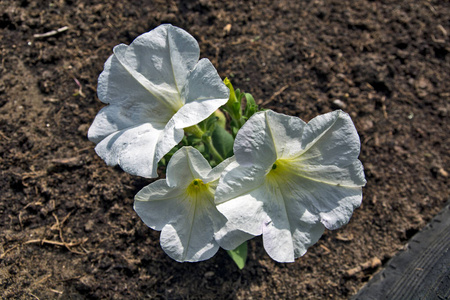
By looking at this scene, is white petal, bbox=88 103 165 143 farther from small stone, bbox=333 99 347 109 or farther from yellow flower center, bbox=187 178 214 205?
small stone, bbox=333 99 347 109

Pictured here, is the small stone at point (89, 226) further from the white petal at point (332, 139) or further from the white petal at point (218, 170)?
the white petal at point (332, 139)

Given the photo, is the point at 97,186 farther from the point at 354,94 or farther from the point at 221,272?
the point at 354,94

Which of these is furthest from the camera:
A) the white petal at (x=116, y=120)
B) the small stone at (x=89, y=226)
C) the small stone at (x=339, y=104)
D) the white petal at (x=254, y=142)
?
the small stone at (x=339, y=104)

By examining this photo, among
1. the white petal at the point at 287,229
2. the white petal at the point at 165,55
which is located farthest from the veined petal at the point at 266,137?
the white petal at the point at 165,55

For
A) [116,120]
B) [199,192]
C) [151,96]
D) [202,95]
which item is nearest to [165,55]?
[151,96]

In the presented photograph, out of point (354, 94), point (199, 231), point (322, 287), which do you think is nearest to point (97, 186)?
point (199, 231)
